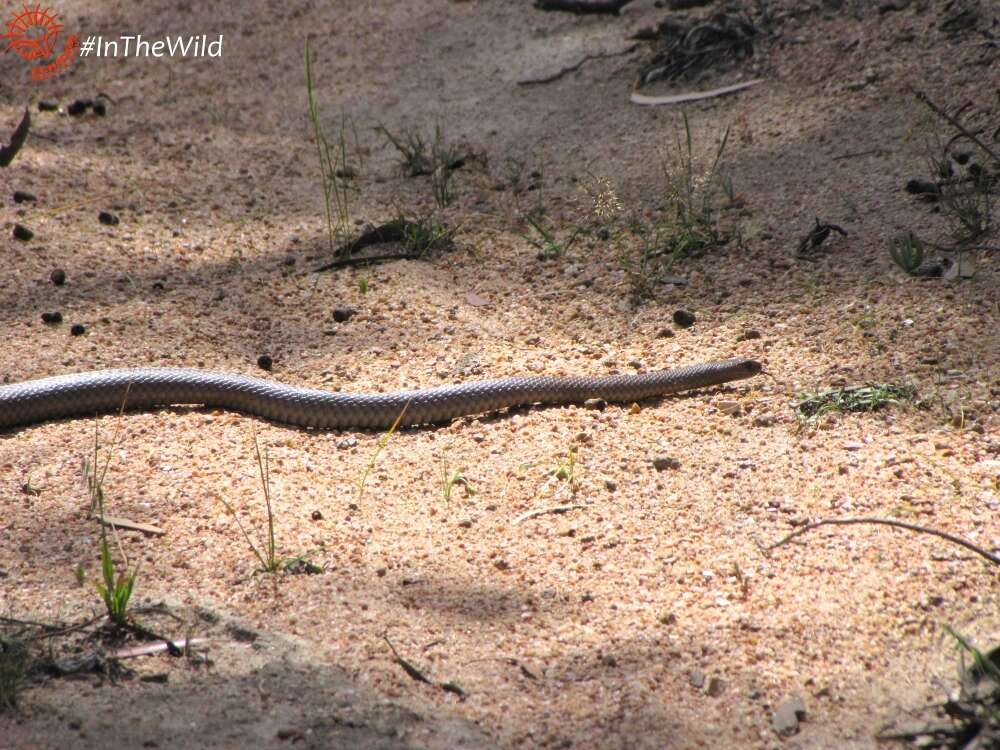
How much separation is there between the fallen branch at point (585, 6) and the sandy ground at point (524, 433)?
34cm

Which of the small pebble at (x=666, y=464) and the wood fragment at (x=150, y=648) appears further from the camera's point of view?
the small pebble at (x=666, y=464)

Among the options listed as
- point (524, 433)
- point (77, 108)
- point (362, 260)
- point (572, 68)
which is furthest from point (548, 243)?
point (77, 108)

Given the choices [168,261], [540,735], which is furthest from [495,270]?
[540,735]

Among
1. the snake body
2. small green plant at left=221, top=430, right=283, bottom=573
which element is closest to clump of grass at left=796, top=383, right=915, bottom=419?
the snake body

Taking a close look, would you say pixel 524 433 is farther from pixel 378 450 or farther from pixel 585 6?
pixel 585 6

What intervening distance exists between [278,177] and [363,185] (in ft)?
2.41

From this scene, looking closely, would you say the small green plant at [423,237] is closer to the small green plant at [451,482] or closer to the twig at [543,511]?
the small green plant at [451,482]

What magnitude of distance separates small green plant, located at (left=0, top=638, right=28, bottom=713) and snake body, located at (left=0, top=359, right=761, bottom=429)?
6.46 ft

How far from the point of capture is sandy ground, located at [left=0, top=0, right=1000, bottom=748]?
3318 mm

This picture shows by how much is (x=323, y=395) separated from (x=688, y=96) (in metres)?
4.33

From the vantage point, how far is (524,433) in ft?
16.6

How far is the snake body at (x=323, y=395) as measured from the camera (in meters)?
5.24

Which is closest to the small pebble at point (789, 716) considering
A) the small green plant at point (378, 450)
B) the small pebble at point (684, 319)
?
the small green plant at point (378, 450)

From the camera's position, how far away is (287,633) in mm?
3600
